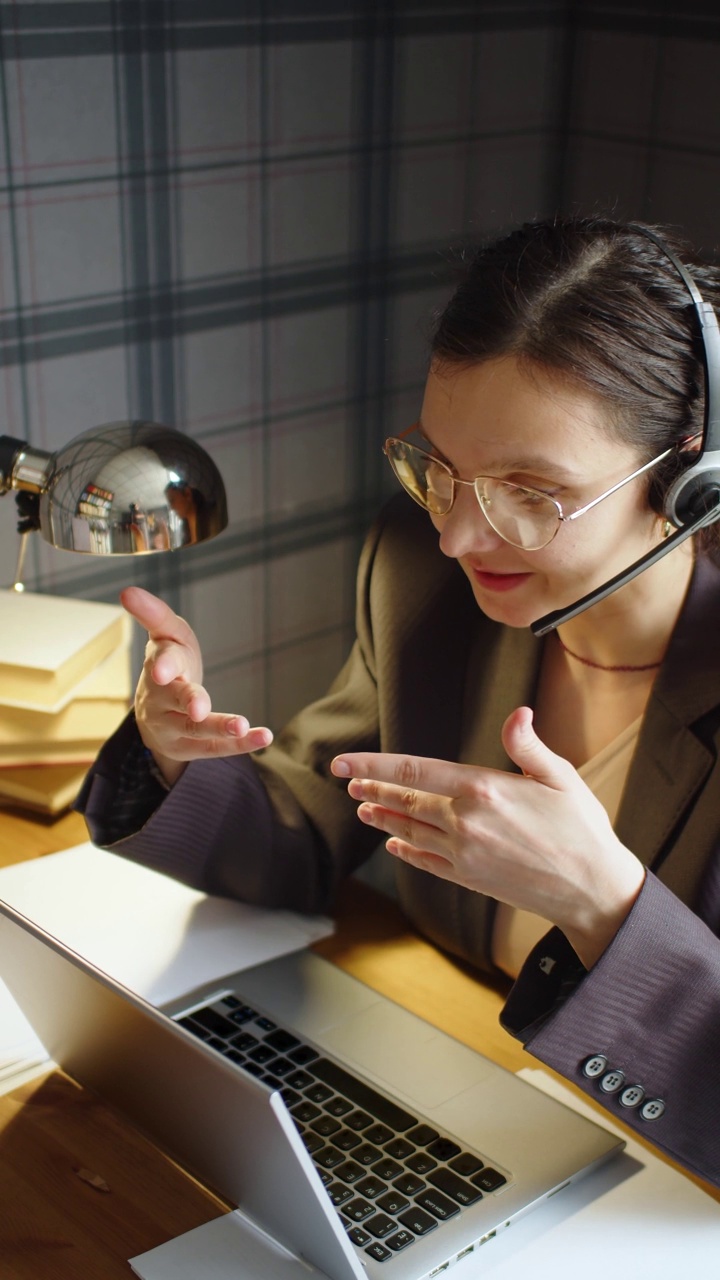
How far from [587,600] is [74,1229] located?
0.60 metres

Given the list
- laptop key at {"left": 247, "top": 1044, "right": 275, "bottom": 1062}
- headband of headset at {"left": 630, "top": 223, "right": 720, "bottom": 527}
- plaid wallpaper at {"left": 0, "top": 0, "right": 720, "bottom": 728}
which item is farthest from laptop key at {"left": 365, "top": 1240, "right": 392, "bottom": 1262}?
plaid wallpaper at {"left": 0, "top": 0, "right": 720, "bottom": 728}

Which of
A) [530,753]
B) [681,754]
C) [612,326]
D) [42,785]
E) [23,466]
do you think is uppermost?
[612,326]

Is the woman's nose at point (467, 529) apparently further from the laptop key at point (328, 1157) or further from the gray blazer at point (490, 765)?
the laptop key at point (328, 1157)

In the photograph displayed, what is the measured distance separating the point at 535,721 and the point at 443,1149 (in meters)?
0.45

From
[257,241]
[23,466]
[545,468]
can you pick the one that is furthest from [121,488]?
[257,241]

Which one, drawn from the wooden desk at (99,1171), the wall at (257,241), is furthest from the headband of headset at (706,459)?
the wall at (257,241)

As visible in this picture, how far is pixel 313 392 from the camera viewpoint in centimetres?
206

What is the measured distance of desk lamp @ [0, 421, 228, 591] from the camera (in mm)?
982

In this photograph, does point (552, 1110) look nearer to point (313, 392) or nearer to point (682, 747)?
point (682, 747)

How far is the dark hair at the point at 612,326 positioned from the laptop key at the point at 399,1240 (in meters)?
0.57

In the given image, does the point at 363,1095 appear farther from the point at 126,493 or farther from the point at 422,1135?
the point at 126,493

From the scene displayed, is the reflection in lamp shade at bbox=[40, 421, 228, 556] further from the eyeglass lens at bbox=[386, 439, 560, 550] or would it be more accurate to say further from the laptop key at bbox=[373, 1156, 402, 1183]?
the laptop key at bbox=[373, 1156, 402, 1183]

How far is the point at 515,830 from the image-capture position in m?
0.90

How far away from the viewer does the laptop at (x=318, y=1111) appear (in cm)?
81
